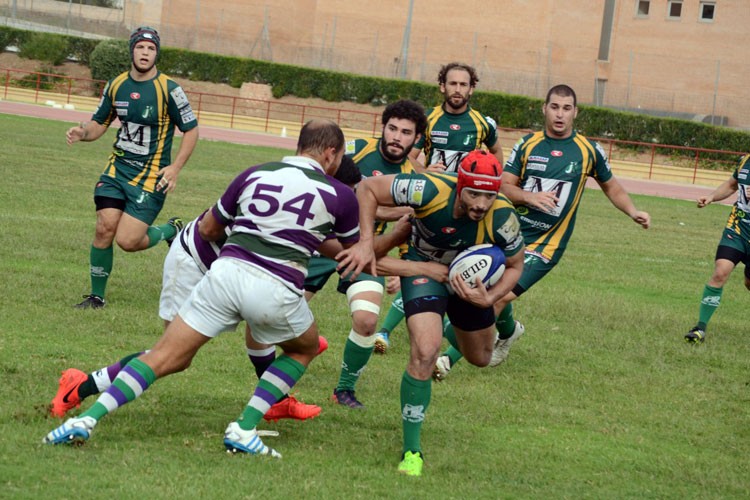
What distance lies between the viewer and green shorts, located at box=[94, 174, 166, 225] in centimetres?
917

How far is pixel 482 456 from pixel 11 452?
264 cm

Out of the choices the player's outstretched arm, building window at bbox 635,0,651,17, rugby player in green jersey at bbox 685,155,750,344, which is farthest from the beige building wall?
rugby player in green jersey at bbox 685,155,750,344

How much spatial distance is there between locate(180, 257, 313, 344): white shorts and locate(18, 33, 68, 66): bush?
161ft

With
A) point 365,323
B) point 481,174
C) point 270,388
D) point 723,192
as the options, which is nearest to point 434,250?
→ point 481,174

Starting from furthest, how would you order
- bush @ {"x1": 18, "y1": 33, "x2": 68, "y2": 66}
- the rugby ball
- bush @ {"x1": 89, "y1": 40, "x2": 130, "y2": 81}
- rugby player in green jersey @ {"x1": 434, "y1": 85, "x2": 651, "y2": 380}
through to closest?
1. bush @ {"x1": 18, "y1": 33, "x2": 68, "y2": 66}
2. bush @ {"x1": 89, "y1": 40, "x2": 130, "y2": 81}
3. rugby player in green jersey @ {"x1": 434, "y1": 85, "x2": 651, "y2": 380}
4. the rugby ball

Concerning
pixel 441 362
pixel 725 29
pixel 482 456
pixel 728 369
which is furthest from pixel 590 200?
pixel 725 29

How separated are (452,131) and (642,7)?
176 ft

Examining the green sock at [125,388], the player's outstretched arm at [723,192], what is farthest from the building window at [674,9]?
the green sock at [125,388]

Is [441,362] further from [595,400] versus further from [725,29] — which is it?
[725,29]

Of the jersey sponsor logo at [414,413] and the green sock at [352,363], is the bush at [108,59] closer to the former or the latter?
the green sock at [352,363]

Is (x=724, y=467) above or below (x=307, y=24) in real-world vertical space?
below

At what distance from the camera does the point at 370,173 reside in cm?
770

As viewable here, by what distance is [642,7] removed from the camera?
5884 cm

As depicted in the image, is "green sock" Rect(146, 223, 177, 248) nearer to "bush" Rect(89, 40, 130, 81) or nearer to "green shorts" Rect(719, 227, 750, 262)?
"green shorts" Rect(719, 227, 750, 262)
